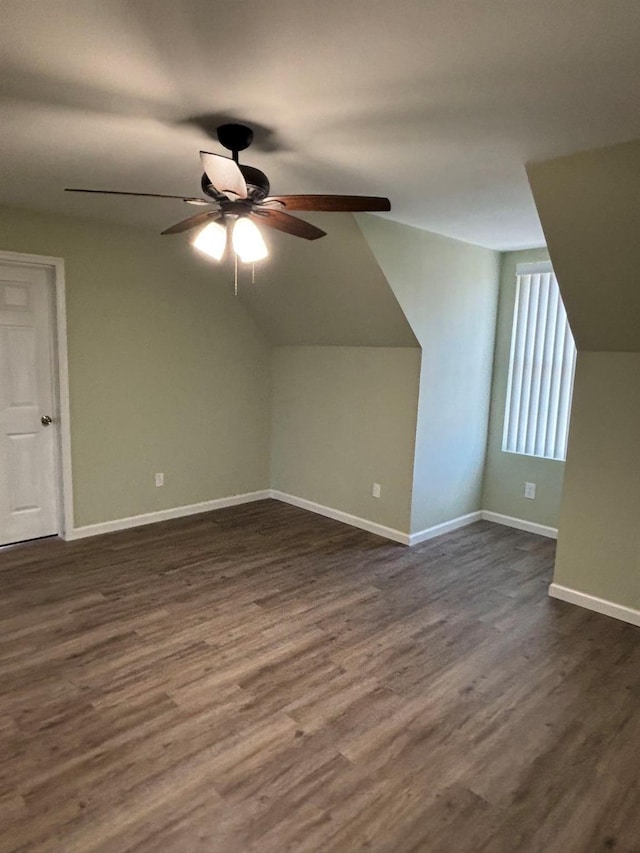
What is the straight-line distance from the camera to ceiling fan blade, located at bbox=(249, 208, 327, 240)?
2194 mm

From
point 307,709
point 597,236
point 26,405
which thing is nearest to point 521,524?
point 597,236

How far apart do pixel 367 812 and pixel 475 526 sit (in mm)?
3131

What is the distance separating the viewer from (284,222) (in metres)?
2.28

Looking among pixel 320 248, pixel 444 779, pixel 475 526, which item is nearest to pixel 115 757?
pixel 444 779

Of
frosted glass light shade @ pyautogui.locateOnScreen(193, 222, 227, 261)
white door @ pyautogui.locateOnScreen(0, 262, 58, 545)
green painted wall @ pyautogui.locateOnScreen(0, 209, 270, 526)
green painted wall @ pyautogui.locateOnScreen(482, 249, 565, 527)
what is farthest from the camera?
green painted wall @ pyautogui.locateOnScreen(482, 249, 565, 527)

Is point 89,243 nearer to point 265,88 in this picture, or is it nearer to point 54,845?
point 265,88

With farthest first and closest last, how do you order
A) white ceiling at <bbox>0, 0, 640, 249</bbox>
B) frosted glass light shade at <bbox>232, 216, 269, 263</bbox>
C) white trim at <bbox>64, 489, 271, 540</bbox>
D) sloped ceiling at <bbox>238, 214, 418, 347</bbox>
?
white trim at <bbox>64, 489, 271, 540</bbox>
sloped ceiling at <bbox>238, 214, 418, 347</bbox>
frosted glass light shade at <bbox>232, 216, 269, 263</bbox>
white ceiling at <bbox>0, 0, 640, 249</bbox>

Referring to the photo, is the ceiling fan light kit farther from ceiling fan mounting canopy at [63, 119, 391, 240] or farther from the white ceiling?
the white ceiling

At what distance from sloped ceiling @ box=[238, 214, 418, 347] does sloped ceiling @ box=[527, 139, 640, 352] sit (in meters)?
1.17

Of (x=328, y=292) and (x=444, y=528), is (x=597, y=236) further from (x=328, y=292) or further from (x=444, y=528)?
(x=444, y=528)

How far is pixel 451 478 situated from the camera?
173 inches

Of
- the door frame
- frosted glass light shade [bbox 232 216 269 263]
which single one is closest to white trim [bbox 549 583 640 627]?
frosted glass light shade [bbox 232 216 269 263]

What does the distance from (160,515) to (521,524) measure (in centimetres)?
308

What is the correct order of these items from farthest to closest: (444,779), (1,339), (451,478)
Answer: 1. (451,478)
2. (1,339)
3. (444,779)
